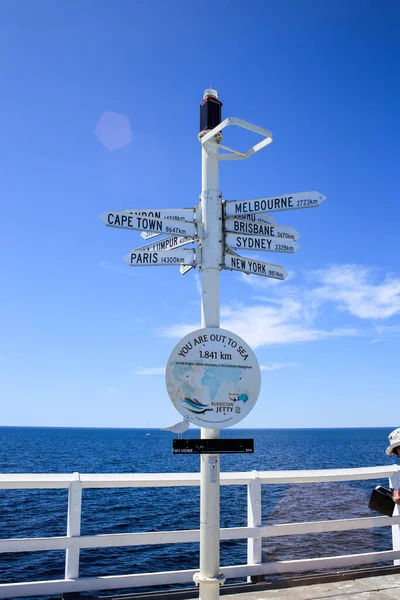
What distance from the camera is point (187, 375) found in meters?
3.90

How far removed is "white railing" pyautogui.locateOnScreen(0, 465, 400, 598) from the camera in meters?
4.85

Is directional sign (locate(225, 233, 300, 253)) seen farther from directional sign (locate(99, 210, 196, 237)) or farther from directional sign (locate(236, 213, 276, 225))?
directional sign (locate(99, 210, 196, 237))

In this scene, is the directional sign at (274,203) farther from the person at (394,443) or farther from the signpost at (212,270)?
the person at (394,443)

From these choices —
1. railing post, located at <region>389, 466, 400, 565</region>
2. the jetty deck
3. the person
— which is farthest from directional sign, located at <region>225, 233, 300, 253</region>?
railing post, located at <region>389, 466, 400, 565</region>

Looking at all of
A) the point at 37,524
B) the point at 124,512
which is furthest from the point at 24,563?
the point at 124,512

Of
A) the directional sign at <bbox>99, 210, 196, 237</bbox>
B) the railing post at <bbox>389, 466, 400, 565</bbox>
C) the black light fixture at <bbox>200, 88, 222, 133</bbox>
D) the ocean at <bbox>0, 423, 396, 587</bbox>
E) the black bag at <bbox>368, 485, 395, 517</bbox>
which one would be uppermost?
the black light fixture at <bbox>200, 88, 222, 133</bbox>

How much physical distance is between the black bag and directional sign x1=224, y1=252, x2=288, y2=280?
2.02 m

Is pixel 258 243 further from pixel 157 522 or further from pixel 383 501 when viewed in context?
pixel 157 522

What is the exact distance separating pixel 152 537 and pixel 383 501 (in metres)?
2.65

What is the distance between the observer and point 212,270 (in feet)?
13.9

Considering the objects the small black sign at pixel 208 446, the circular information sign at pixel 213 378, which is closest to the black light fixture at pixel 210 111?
the circular information sign at pixel 213 378

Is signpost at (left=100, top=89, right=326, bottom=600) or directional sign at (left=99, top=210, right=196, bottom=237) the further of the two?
directional sign at (left=99, top=210, right=196, bottom=237)

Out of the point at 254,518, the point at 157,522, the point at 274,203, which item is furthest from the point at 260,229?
the point at 157,522

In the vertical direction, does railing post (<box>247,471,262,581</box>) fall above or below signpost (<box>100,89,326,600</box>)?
below
